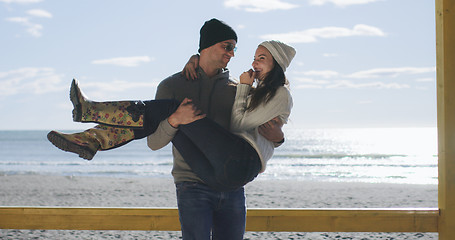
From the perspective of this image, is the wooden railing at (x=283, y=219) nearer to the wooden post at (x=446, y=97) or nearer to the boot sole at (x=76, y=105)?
the wooden post at (x=446, y=97)

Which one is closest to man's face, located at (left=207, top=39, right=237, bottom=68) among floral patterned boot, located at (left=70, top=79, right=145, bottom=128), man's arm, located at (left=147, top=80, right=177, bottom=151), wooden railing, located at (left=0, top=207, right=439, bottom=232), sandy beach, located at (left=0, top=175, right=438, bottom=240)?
man's arm, located at (left=147, top=80, right=177, bottom=151)

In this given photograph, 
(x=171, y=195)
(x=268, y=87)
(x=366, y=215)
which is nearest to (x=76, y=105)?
(x=268, y=87)

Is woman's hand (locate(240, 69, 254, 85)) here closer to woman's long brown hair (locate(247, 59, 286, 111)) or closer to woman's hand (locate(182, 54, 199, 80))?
woman's long brown hair (locate(247, 59, 286, 111))

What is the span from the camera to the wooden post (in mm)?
2189

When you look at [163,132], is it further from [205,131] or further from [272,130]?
[272,130]

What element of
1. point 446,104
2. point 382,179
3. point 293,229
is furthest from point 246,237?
point 382,179

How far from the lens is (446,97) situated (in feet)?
7.19

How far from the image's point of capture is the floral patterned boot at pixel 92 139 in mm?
1668

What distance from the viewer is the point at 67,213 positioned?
229cm

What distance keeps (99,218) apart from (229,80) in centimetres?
95

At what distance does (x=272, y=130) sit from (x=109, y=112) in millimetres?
586

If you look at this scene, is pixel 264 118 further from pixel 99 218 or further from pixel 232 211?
pixel 99 218

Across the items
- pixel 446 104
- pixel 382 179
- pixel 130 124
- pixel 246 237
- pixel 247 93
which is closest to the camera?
pixel 130 124

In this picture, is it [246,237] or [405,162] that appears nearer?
[246,237]
